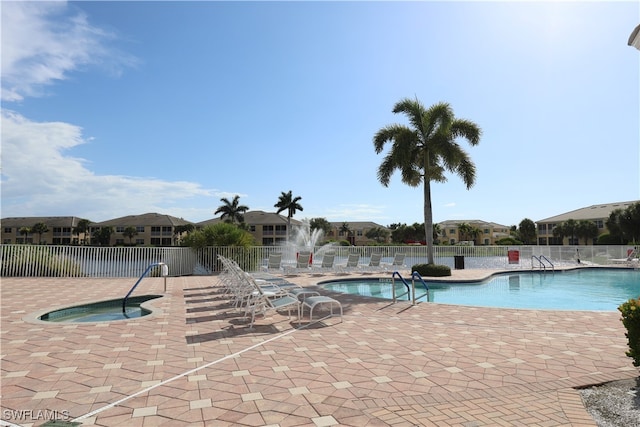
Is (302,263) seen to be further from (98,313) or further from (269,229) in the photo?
(269,229)

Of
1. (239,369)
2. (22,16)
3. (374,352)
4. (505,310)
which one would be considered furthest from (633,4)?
(22,16)

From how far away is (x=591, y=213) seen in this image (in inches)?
2370

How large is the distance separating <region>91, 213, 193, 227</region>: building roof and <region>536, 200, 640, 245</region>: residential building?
221ft

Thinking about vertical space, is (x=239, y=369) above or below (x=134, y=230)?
below

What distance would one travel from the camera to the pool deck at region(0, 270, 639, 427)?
309cm

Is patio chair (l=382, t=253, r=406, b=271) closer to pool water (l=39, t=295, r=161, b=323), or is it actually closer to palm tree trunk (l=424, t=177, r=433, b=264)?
palm tree trunk (l=424, t=177, r=433, b=264)

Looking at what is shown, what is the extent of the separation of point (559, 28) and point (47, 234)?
90.8m

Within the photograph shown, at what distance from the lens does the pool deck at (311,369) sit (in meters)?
3.09

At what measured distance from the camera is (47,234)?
74.9 metres

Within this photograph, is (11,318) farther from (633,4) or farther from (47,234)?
(47,234)

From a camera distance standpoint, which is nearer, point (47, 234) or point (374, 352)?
point (374, 352)

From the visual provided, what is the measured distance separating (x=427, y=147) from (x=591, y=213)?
192 ft

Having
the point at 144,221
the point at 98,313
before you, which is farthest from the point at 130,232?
the point at 98,313

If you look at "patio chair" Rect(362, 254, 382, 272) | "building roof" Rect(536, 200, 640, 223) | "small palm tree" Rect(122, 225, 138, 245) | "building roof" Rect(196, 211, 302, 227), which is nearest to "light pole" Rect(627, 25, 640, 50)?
"patio chair" Rect(362, 254, 382, 272)
